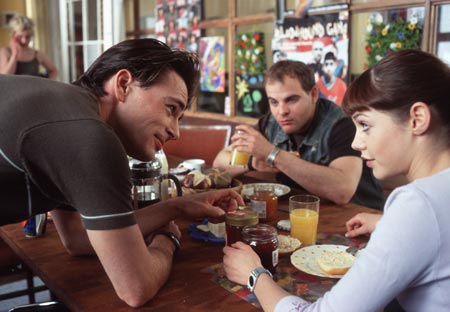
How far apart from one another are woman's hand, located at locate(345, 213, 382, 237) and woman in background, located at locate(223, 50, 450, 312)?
1.31 feet

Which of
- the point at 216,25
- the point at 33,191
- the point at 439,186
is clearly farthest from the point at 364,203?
the point at 216,25

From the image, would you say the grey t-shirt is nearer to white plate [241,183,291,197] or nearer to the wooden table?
the wooden table

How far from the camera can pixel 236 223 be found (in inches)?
53.0

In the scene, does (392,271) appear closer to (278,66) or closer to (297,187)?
(297,187)

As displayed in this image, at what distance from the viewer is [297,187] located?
216cm

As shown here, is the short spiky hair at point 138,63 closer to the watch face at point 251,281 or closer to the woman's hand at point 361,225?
the watch face at point 251,281

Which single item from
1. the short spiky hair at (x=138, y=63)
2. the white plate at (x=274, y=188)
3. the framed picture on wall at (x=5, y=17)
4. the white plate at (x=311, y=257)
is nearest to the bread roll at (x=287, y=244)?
the white plate at (x=311, y=257)

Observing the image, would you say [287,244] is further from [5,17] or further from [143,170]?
[5,17]

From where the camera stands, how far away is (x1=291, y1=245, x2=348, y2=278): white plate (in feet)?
3.99

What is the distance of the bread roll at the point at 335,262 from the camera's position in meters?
1.19

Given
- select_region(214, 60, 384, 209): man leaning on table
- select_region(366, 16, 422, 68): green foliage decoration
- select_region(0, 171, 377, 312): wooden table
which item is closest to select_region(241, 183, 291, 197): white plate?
select_region(214, 60, 384, 209): man leaning on table

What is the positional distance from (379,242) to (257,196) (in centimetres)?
79

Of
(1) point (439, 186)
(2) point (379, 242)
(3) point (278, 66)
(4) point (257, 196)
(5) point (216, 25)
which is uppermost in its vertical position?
(5) point (216, 25)

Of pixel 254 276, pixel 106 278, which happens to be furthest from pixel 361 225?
pixel 106 278
